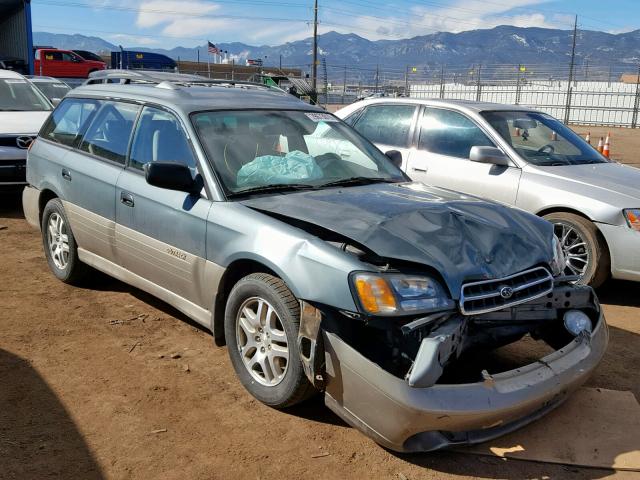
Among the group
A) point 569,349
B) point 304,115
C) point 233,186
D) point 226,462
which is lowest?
point 226,462

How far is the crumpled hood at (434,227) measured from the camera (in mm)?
3006

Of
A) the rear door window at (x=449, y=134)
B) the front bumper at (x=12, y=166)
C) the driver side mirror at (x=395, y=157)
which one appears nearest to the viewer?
the driver side mirror at (x=395, y=157)

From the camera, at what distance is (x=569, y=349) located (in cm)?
325

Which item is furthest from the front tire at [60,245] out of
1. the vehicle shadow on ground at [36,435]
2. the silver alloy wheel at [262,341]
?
the silver alloy wheel at [262,341]

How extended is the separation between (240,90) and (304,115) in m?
0.63

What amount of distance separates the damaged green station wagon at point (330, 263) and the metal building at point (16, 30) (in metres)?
15.7

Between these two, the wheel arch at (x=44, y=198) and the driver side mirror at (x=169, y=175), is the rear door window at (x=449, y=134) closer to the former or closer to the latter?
the driver side mirror at (x=169, y=175)

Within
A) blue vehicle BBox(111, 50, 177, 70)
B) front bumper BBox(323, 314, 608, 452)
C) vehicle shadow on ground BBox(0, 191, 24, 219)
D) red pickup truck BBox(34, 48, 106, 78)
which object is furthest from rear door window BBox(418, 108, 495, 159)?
blue vehicle BBox(111, 50, 177, 70)

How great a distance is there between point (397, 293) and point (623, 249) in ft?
10.3

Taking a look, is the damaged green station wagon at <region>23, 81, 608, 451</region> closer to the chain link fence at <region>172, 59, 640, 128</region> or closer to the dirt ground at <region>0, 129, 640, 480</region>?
the dirt ground at <region>0, 129, 640, 480</region>

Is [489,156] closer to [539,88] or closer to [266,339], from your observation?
[266,339]

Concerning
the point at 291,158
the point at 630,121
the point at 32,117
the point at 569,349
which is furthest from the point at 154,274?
the point at 630,121

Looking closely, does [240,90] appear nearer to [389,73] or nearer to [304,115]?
[304,115]

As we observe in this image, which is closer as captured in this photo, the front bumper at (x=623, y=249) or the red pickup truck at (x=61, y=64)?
the front bumper at (x=623, y=249)
